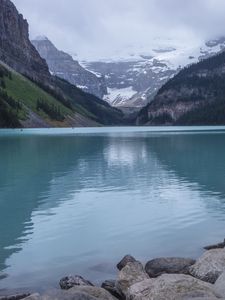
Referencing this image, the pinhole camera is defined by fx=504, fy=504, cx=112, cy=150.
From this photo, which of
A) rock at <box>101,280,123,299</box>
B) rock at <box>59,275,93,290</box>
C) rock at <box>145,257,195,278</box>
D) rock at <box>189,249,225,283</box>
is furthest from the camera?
rock at <box>145,257,195,278</box>

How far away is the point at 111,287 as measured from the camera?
1964 centimetres

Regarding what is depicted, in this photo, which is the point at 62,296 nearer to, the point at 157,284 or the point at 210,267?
the point at 157,284

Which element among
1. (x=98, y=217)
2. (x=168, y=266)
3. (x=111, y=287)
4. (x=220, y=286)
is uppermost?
(x=220, y=286)

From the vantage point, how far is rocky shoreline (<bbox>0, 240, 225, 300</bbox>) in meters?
16.3

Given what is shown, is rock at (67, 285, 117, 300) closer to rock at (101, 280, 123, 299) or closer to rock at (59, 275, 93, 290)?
rock at (101, 280, 123, 299)

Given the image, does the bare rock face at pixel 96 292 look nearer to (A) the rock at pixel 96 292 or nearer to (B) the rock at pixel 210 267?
(A) the rock at pixel 96 292

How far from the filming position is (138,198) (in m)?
43.4

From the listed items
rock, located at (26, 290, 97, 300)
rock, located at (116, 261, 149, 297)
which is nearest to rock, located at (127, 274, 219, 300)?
rock, located at (116, 261, 149, 297)

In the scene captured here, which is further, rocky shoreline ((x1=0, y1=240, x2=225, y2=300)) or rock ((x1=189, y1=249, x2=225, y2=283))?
rock ((x1=189, y1=249, x2=225, y2=283))

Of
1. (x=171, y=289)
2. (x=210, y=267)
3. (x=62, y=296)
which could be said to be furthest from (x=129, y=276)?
(x=62, y=296)

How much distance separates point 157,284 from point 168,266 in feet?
15.8

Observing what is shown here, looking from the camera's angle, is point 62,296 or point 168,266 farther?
point 168,266

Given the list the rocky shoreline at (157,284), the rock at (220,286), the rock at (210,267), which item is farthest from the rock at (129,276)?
the rock at (220,286)

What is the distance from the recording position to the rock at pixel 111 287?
1917cm
